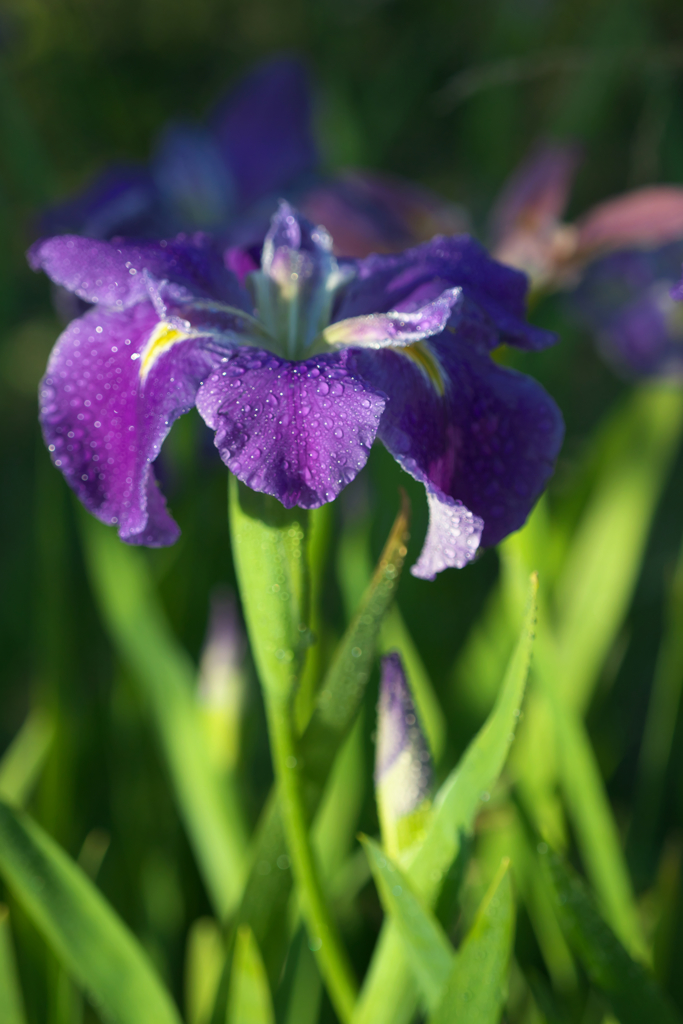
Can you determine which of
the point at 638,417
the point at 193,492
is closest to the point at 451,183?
the point at 638,417

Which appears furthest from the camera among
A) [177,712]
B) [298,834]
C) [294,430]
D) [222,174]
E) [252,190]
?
[252,190]

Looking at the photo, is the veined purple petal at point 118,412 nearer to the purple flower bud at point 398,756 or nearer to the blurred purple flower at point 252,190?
the purple flower bud at point 398,756

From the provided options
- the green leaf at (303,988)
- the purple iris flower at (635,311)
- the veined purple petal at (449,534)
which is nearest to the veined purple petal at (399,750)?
the veined purple petal at (449,534)

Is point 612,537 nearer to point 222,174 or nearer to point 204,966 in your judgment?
point 204,966

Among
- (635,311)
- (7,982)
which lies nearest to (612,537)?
(635,311)

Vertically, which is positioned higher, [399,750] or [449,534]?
[449,534]

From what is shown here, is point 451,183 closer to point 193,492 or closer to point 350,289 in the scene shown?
point 193,492

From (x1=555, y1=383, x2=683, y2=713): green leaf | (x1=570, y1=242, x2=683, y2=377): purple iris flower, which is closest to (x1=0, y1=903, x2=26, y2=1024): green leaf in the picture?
(x1=555, y1=383, x2=683, y2=713): green leaf
